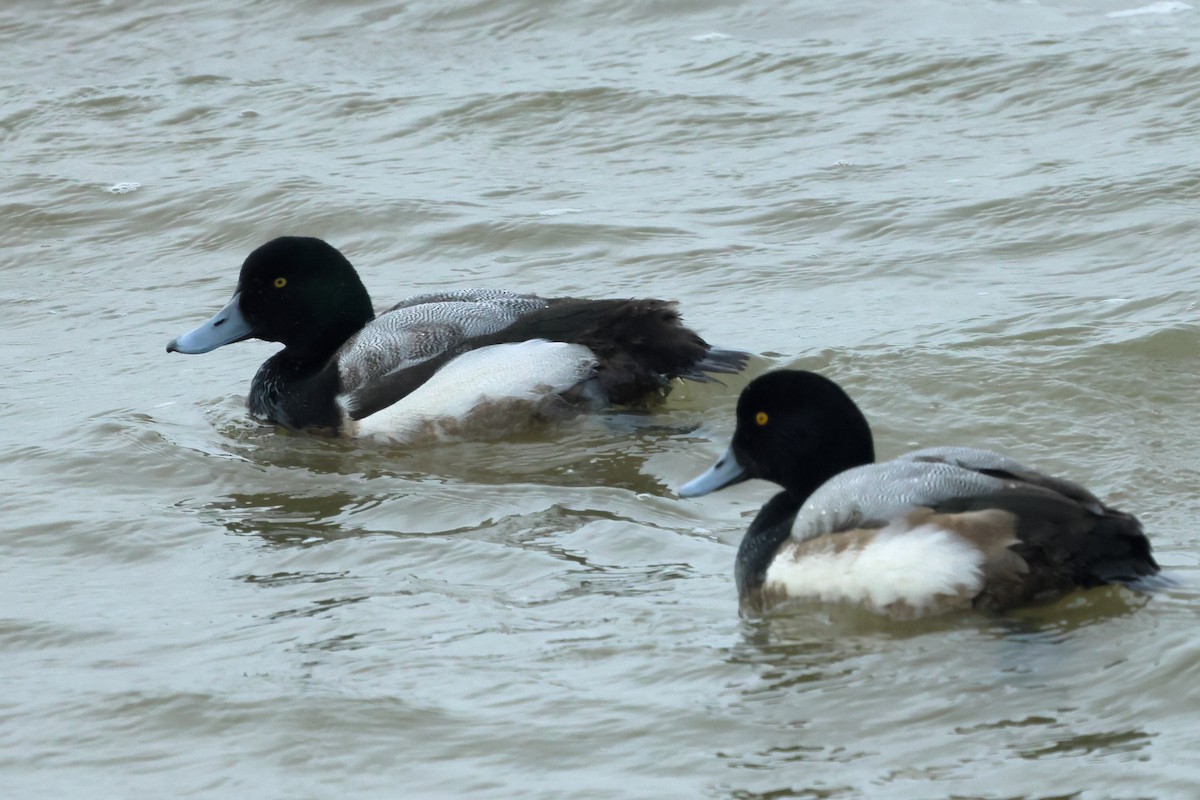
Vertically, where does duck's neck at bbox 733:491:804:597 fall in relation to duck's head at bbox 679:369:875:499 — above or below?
below

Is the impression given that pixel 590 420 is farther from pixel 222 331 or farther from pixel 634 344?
pixel 222 331

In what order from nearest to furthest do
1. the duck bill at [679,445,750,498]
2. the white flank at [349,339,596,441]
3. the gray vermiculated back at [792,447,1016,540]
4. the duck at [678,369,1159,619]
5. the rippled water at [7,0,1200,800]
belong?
1. the rippled water at [7,0,1200,800]
2. the duck at [678,369,1159,619]
3. the gray vermiculated back at [792,447,1016,540]
4. the duck bill at [679,445,750,498]
5. the white flank at [349,339,596,441]

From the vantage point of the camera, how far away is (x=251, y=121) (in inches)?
484

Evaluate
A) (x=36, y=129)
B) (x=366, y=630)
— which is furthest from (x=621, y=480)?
(x=36, y=129)

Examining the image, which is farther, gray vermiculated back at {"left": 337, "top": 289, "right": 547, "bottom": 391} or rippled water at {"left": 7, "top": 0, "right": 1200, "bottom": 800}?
gray vermiculated back at {"left": 337, "top": 289, "right": 547, "bottom": 391}

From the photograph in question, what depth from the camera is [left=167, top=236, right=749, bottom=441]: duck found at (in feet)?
23.8

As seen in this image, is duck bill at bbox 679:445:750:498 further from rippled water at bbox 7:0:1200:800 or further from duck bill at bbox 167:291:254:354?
duck bill at bbox 167:291:254:354

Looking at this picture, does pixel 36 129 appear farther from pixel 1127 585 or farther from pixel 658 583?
pixel 1127 585

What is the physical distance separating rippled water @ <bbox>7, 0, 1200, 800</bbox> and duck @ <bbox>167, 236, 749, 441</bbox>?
144 millimetres

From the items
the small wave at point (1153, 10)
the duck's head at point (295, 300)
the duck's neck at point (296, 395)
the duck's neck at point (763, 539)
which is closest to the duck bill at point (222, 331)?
the duck's head at point (295, 300)

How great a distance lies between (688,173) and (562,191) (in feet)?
2.36

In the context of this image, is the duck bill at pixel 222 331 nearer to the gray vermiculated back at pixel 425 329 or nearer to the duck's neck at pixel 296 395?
the duck's neck at pixel 296 395

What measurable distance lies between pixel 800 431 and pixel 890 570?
2.24ft

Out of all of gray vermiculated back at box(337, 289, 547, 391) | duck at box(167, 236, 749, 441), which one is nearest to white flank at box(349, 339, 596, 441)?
duck at box(167, 236, 749, 441)
